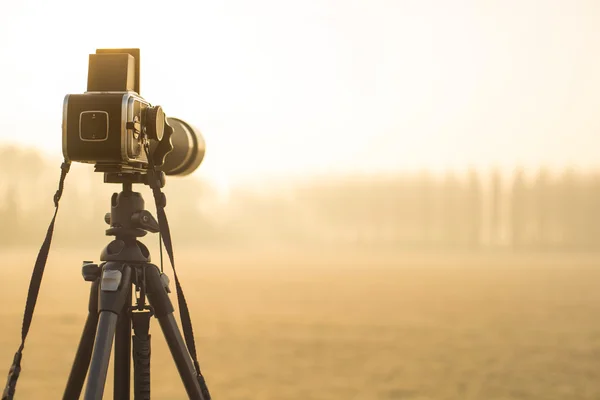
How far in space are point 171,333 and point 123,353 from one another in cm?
18

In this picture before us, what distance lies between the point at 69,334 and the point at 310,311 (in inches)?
247

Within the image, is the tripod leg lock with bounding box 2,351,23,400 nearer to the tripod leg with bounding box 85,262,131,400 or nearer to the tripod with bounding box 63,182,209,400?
the tripod with bounding box 63,182,209,400

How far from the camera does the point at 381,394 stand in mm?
7410

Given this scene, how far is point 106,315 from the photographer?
2.30 metres

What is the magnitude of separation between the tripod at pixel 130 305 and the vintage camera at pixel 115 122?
16cm

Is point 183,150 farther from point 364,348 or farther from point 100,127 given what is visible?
point 364,348

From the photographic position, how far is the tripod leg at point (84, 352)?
7.87 feet

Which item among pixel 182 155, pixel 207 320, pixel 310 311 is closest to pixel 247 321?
pixel 207 320

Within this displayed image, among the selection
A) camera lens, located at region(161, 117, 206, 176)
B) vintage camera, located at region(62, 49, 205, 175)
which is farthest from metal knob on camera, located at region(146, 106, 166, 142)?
camera lens, located at region(161, 117, 206, 176)

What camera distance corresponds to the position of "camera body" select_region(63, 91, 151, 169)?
2311 mm

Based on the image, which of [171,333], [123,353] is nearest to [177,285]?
[171,333]

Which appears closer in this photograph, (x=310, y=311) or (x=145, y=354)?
(x=145, y=354)

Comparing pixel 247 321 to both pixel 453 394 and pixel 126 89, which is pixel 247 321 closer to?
pixel 453 394

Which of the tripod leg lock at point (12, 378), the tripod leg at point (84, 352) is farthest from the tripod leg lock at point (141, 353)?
the tripod leg lock at point (12, 378)
